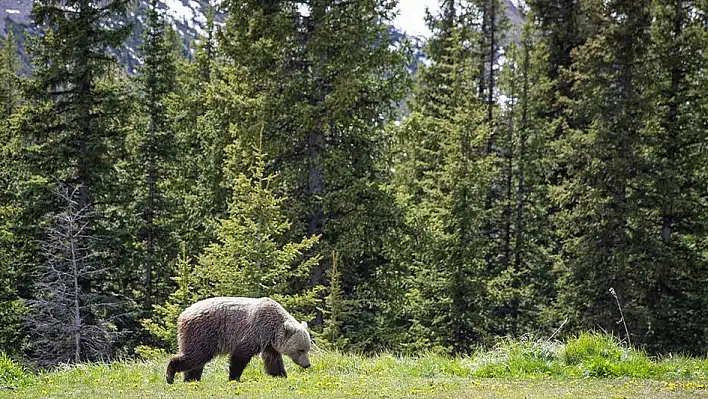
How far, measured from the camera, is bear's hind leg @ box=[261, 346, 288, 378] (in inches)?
408

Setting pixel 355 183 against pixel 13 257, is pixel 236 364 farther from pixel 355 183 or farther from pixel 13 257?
pixel 13 257

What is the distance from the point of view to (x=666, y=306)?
2198 centimetres

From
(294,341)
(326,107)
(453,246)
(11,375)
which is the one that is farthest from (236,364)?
(453,246)

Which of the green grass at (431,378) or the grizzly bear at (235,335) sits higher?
the grizzly bear at (235,335)

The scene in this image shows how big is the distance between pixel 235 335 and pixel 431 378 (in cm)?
294

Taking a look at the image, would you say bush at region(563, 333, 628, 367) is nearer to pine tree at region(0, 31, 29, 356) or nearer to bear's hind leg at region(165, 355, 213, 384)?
bear's hind leg at region(165, 355, 213, 384)

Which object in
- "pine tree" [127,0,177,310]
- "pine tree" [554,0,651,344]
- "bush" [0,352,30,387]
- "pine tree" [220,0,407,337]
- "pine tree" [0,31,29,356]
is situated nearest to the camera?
"bush" [0,352,30,387]

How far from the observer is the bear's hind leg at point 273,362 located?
10367 millimetres

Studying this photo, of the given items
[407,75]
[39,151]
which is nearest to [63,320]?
[39,151]

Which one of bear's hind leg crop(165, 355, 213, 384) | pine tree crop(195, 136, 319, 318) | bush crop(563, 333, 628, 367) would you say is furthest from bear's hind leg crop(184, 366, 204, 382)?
bush crop(563, 333, 628, 367)

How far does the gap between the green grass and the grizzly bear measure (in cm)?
33

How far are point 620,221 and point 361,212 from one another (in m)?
8.40

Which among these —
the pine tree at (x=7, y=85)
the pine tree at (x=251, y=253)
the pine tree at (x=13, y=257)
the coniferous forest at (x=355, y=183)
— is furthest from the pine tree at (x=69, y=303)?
the pine tree at (x=7, y=85)

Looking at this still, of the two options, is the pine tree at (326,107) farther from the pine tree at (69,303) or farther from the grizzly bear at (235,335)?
the grizzly bear at (235,335)
